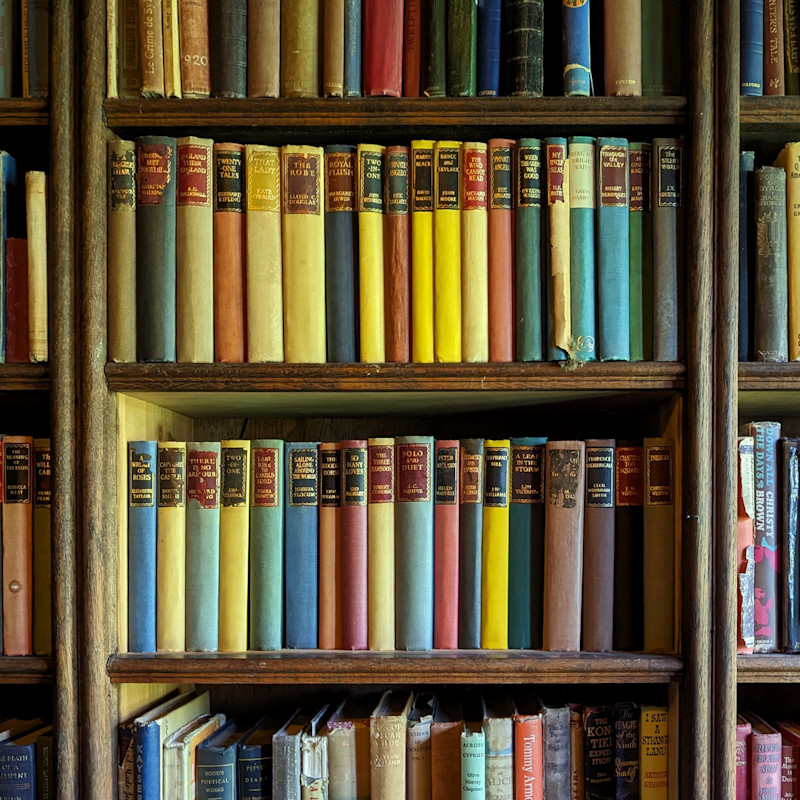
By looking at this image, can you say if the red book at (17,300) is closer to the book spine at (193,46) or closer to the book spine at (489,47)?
the book spine at (193,46)

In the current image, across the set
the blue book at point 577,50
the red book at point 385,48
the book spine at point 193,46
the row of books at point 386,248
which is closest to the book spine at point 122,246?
the row of books at point 386,248

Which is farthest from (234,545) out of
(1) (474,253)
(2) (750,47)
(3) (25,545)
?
(2) (750,47)

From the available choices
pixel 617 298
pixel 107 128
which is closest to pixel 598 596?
pixel 617 298

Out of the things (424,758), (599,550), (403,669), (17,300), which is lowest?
(424,758)

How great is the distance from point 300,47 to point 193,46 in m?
0.13

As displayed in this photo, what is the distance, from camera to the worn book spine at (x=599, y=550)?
102 cm

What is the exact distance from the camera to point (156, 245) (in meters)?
1.01

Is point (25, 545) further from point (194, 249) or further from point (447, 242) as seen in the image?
point (447, 242)

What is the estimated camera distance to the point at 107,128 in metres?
1.02

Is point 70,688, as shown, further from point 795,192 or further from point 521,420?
point 795,192

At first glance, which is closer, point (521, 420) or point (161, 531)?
point (161, 531)

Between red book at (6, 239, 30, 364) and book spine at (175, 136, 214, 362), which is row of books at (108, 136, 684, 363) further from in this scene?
red book at (6, 239, 30, 364)

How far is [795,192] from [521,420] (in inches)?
20.0

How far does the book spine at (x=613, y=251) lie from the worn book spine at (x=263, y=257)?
0.39 meters
